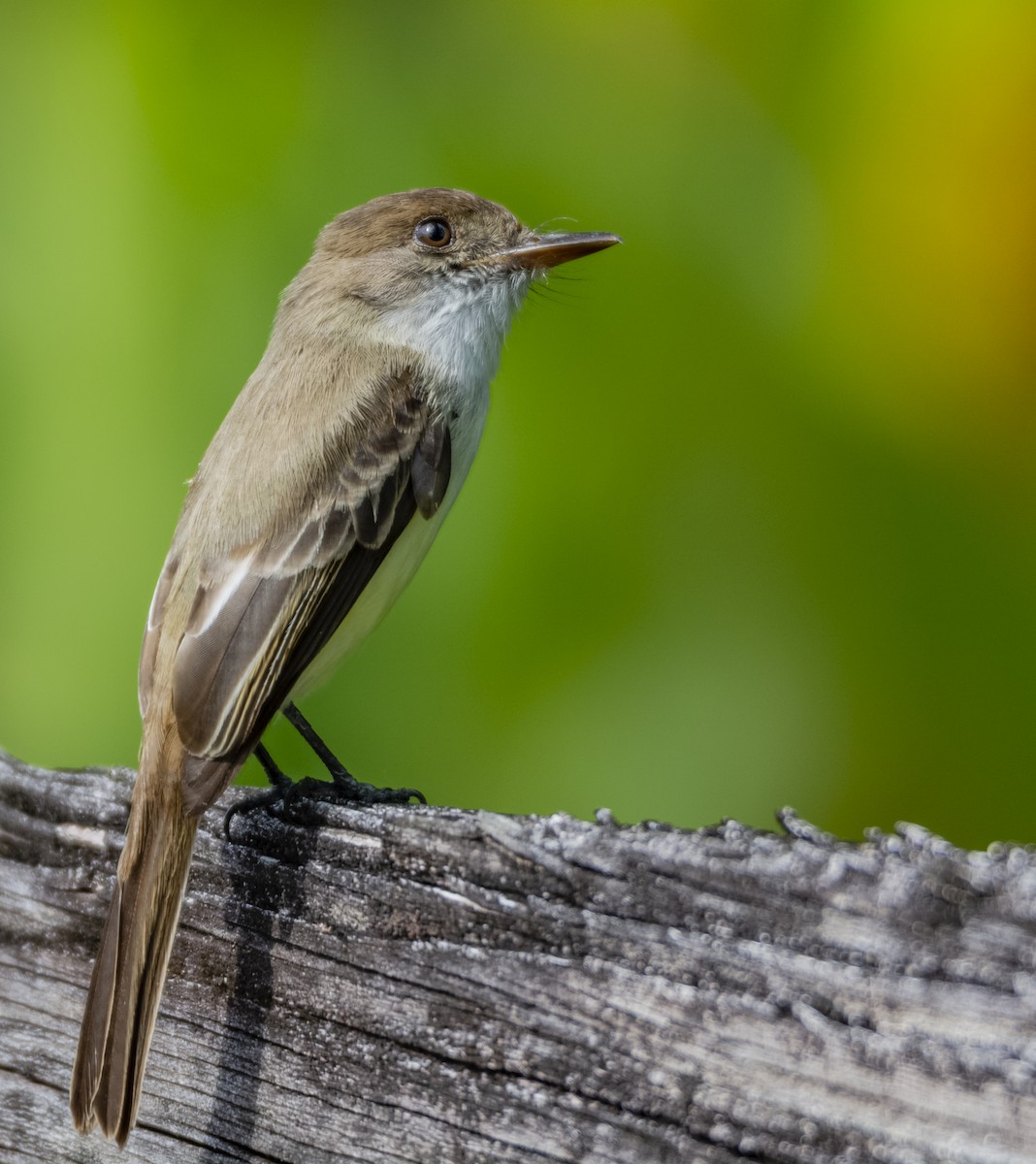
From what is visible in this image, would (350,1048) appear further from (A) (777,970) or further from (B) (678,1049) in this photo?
(A) (777,970)

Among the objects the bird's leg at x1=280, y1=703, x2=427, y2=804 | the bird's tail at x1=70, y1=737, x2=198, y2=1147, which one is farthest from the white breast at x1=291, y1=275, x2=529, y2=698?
the bird's tail at x1=70, y1=737, x2=198, y2=1147

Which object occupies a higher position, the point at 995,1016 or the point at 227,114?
the point at 227,114

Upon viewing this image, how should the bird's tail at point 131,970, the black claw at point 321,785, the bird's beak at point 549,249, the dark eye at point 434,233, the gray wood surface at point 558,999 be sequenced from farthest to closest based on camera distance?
the dark eye at point 434,233, the bird's beak at point 549,249, the black claw at point 321,785, the bird's tail at point 131,970, the gray wood surface at point 558,999

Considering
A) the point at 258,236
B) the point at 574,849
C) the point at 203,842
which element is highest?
the point at 258,236

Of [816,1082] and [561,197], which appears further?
[561,197]

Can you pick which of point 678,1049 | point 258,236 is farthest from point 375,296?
point 678,1049

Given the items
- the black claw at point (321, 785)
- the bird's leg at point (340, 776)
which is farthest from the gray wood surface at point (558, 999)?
the bird's leg at point (340, 776)

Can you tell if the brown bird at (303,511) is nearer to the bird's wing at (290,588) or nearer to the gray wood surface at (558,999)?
the bird's wing at (290,588)

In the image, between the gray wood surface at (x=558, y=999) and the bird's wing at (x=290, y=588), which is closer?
the gray wood surface at (x=558, y=999)
